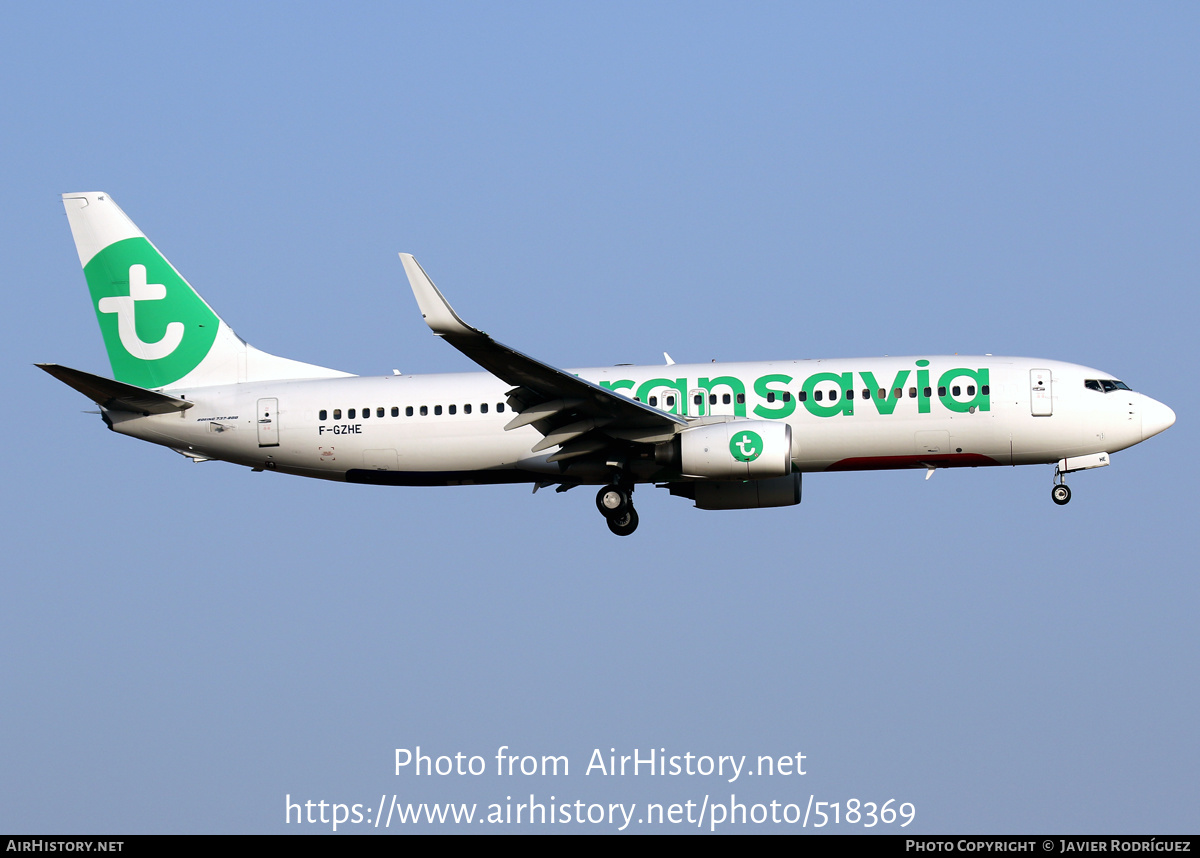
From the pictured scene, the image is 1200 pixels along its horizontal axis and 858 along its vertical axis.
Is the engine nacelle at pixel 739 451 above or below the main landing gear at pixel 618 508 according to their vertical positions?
above

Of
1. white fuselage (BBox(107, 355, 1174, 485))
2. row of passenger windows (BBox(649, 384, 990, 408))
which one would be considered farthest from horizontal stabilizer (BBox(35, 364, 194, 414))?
row of passenger windows (BBox(649, 384, 990, 408))

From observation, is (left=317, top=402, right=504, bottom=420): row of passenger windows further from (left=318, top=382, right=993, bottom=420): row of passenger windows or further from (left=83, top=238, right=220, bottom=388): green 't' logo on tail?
(left=83, top=238, right=220, bottom=388): green 't' logo on tail

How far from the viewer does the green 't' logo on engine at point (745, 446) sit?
32.2m

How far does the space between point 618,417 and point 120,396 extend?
41.1 feet

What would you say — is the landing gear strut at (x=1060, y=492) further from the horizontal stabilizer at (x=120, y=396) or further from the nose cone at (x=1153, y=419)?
the horizontal stabilizer at (x=120, y=396)

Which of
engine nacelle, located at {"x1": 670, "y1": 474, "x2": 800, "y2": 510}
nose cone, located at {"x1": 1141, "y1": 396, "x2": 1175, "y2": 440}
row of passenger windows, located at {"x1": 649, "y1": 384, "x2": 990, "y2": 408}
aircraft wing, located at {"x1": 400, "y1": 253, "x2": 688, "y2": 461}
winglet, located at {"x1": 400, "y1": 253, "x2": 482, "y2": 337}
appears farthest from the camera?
engine nacelle, located at {"x1": 670, "y1": 474, "x2": 800, "y2": 510}

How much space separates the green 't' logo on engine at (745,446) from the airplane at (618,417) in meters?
0.04

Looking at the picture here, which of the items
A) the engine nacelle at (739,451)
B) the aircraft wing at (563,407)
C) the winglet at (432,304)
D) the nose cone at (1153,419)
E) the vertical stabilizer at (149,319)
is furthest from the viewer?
the vertical stabilizer at (149,319)

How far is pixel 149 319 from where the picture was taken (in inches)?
1495

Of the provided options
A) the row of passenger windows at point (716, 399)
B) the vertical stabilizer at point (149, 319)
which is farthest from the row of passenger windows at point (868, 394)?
the vertical stabilizer at point (149, 319)

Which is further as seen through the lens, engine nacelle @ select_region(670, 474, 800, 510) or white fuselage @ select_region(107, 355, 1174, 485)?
engine nacelle @ select_region(670, 474, 800, 510)

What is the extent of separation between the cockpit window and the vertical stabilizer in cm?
1863

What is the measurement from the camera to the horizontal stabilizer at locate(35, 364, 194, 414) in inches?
1337

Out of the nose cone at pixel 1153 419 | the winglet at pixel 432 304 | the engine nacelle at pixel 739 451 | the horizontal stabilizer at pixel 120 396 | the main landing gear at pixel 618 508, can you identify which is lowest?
the main landing gear at pixel 618 508
